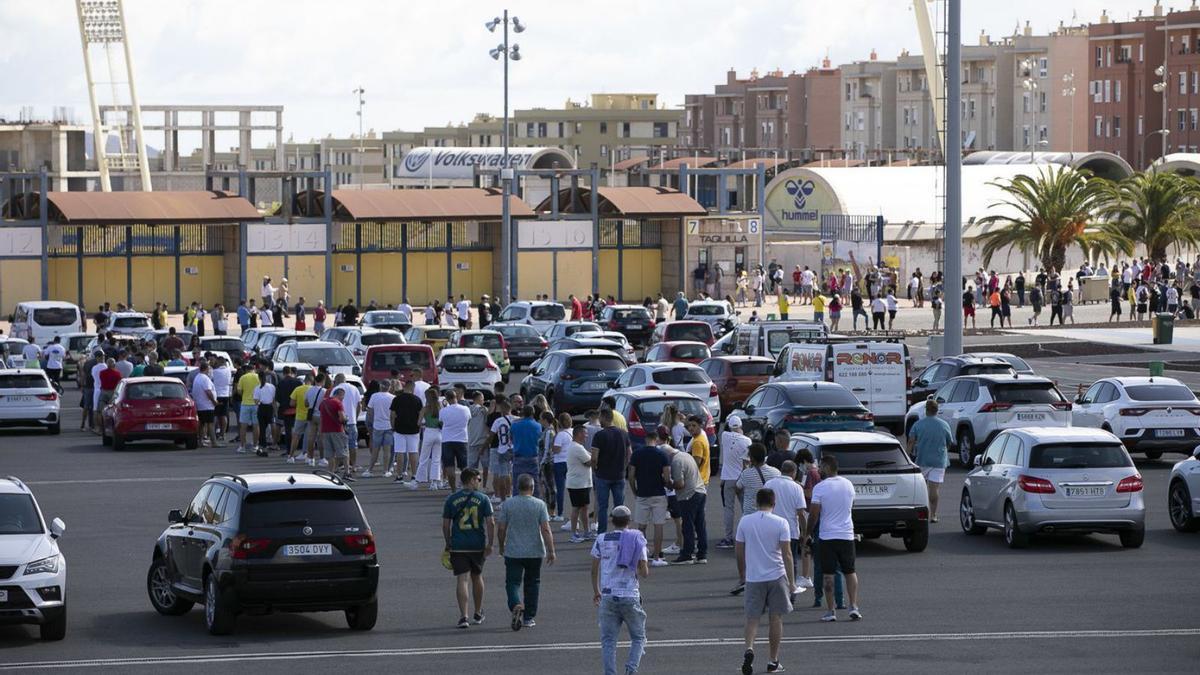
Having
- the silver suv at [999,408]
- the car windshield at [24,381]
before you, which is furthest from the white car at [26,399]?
the silver suv at [999,408]

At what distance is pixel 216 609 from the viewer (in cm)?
1593

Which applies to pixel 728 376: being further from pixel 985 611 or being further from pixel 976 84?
pixel 976 84

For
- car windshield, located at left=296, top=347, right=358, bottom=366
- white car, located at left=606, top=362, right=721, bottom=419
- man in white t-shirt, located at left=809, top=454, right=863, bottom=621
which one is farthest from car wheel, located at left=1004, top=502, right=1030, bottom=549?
car windshield, located at left=296, top=347, right=358, bottom=366

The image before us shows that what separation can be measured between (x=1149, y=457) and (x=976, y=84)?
403ft

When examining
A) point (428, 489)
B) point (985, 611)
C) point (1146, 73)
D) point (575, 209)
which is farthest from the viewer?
point (1146, 73)

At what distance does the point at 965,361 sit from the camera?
34156 millimetres

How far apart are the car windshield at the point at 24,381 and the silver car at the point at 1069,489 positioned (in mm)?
20591

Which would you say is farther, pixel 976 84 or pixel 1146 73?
pixel 976 84

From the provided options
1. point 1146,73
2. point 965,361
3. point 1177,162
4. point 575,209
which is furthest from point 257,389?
point 1146,73

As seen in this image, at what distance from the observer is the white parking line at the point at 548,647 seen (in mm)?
15062

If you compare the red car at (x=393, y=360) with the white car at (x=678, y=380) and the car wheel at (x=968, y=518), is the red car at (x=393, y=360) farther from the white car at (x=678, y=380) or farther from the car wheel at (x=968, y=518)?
the car wheel at (x=968, y=518)

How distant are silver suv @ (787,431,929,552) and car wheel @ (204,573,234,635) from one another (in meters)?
7.16

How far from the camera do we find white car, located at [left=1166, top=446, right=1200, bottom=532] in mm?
21984

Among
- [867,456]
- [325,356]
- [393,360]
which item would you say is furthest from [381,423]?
[325,356]
